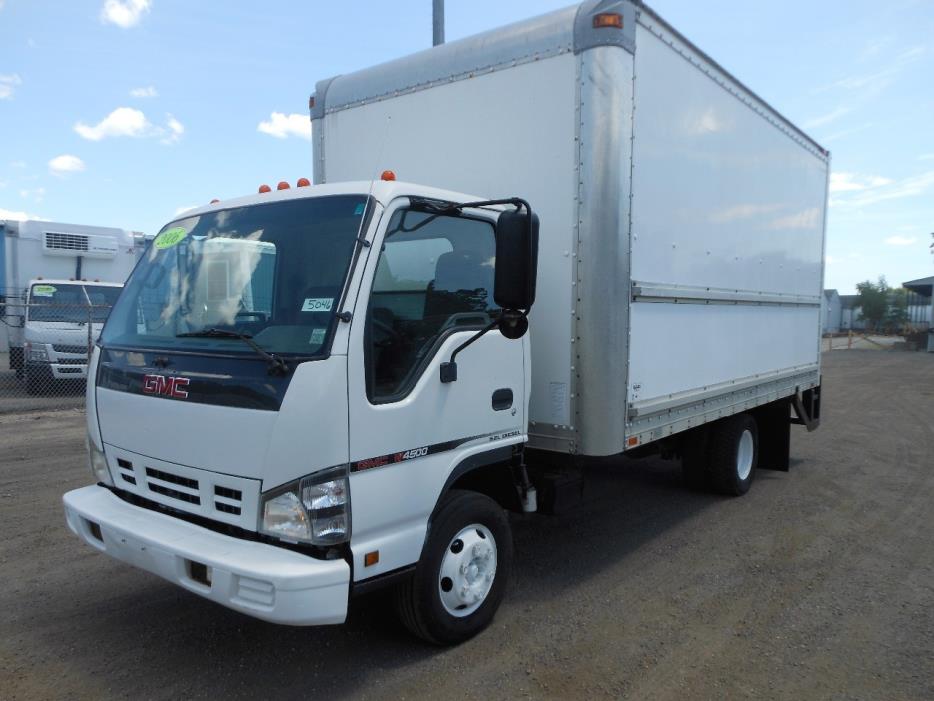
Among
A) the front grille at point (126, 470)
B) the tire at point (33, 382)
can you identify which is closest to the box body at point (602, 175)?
the front grille at point (126, 470)

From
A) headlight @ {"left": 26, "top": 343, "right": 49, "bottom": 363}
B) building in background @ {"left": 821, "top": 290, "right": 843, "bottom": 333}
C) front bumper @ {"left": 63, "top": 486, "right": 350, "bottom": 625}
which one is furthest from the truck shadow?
building in background @ {"left": 821, "top": 290, "right": 843, "bottom": 333}

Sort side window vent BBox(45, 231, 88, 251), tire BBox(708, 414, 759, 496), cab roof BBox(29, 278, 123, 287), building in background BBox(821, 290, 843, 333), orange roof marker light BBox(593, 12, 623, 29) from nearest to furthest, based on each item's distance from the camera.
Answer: orange roof marker light BBox(593, 12, 623, 29) < tire BBox(708, 414, 759, 496) < cab roof BBox(29, 278, 123, 287) < side window vent BBox(45, 231, 88, 251) < building in background BBox(821, 290, 843, 333)

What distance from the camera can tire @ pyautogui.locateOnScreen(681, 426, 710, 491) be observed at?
21.1ft

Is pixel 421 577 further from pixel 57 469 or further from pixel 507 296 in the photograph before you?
pixel 57 469

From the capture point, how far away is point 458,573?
3463mm

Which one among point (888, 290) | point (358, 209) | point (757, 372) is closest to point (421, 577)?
point (358, 209)

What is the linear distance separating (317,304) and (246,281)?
520 millimetres

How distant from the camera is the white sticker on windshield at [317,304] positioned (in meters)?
2.93

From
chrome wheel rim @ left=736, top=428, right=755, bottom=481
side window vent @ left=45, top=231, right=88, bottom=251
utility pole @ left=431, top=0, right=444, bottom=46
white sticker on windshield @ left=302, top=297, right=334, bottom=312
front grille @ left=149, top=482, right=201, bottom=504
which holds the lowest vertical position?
chrome wheel rim @ left=736, top=428, right=755, bottom=481

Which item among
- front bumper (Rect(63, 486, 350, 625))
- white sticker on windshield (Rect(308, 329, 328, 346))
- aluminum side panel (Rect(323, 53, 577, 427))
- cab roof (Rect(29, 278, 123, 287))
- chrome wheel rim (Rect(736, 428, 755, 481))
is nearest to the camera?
front bumper (Rect(63, 486, 350, 625))

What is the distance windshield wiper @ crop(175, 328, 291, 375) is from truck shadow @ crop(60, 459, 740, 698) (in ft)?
4.59

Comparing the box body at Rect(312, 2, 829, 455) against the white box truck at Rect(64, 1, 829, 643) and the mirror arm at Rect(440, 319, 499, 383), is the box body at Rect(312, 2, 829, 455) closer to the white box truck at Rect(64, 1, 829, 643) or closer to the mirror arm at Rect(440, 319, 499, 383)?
the white box truck at Rect(64, 1, 829, 643)

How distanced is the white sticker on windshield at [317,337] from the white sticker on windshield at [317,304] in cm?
10

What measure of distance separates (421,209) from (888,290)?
74237 millimetres
